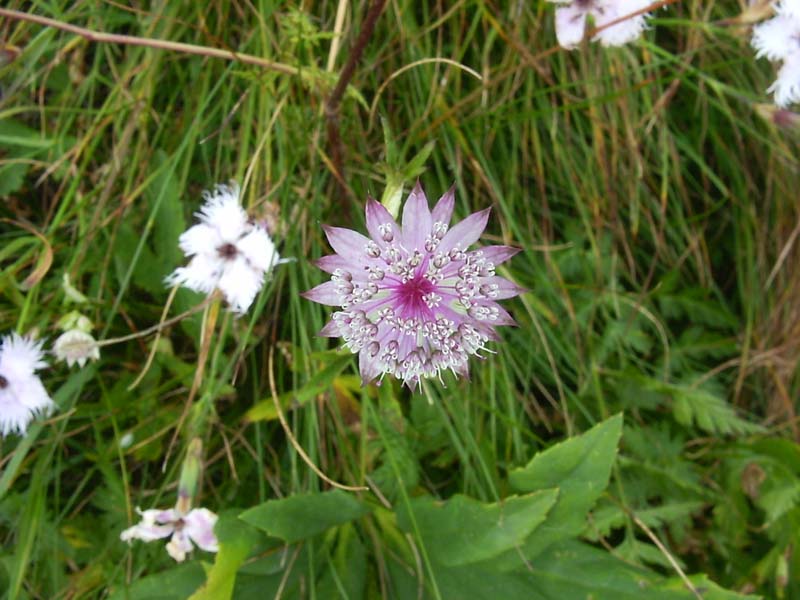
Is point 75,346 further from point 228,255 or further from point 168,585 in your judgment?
point 168,585

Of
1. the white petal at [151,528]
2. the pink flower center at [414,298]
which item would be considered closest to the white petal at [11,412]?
the white petal at [151,528]

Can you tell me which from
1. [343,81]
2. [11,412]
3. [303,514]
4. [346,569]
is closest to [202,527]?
[303,514]

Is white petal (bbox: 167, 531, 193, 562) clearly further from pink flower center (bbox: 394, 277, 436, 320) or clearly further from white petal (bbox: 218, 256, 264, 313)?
pink flower center (bbox: 394, 277, 436, 320)

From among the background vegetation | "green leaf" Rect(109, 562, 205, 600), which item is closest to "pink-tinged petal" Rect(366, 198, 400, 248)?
the background vegetation

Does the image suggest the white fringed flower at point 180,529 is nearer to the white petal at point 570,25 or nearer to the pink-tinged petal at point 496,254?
the pink-tinged petal at point 496,254

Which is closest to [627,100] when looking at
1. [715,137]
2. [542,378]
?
[715,137]
